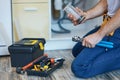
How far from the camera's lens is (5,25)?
7.14 feet

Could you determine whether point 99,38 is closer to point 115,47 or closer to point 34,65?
point 115,47

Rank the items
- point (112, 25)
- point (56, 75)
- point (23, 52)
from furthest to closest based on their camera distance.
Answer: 1. point (23, 52)
2. point (56, 75)
3. point (112, 25)

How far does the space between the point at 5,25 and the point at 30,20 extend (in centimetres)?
22

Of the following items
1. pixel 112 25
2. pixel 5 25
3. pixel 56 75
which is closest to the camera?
pixel 112 25

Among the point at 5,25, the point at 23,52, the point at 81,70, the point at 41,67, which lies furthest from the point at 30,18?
the point at 81,70

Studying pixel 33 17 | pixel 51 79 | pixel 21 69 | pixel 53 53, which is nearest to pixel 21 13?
pixel 33 17

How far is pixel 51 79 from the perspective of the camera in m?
1.71

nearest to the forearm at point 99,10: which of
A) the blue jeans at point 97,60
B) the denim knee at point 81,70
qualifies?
the blue jeans at point 97,60

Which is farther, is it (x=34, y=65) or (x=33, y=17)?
(x=33, y=17)

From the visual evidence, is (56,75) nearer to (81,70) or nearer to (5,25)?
(81,70)

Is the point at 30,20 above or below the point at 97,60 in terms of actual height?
above

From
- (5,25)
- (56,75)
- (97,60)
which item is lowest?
(56,75)

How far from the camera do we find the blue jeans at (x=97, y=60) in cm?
170

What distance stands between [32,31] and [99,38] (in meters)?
0.82
